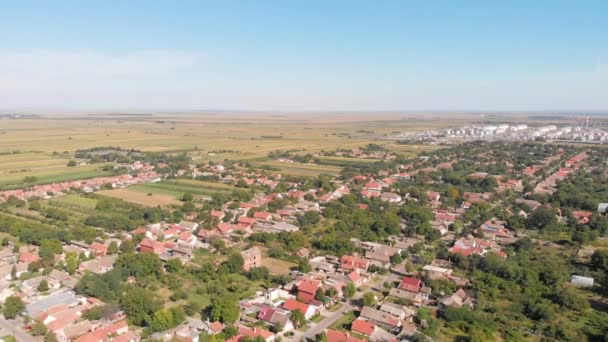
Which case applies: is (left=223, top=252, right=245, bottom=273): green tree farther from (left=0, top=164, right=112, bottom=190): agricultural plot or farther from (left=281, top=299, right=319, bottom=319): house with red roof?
(left=0, top=164, right=112, bottom=190): agricultural plot

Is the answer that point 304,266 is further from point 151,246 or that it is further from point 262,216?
point 262,216

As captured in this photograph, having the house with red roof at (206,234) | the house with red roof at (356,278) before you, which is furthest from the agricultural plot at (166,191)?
the house with red roof at (356,278)

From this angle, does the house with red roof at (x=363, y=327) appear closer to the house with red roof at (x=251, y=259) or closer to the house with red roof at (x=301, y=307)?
the house with red roof at (x=301, y=307)

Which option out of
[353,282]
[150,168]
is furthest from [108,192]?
[353,282]

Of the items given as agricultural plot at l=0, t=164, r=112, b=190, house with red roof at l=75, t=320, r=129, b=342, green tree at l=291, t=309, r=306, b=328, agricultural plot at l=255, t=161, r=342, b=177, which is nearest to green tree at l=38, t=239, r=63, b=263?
house with red roof at l=75, t=320, r=129, b=342

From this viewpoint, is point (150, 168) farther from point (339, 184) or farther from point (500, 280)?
point (500, 280)

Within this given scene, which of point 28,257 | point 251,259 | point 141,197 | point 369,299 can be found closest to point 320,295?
point 369,299
